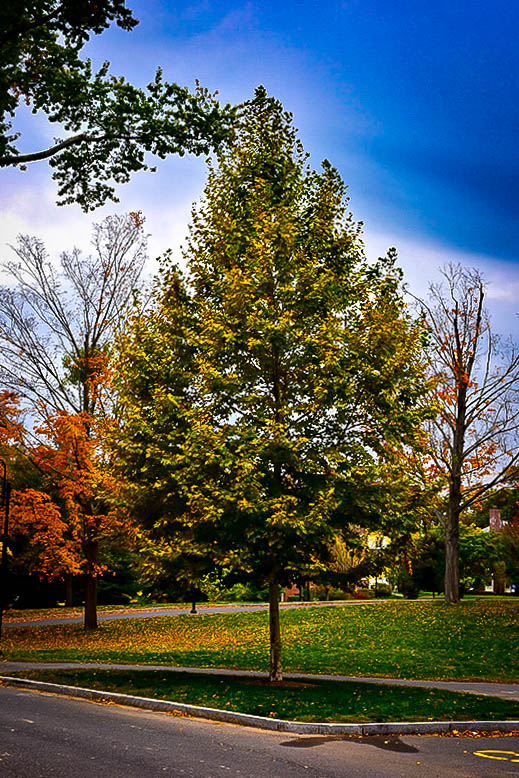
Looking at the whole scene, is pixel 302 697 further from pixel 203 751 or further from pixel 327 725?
pixel 203 751

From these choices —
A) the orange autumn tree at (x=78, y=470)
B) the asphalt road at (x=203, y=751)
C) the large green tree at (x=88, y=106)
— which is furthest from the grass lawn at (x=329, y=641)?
the large green tree at (x=88, y=106)

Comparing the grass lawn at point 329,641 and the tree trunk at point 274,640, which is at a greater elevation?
the tree trunk at point 274,640

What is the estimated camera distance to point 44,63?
441 inches

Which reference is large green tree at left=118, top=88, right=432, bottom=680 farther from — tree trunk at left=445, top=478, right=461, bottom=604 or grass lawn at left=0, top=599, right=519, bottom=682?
tree trunk at left=445, top=478, right=461, bottom=604

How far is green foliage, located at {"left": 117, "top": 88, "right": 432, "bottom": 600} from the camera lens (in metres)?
12.7

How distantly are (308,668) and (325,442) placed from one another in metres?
7.92

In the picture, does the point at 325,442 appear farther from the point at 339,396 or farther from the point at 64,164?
the point at 64,164

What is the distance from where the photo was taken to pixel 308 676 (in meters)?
16.8

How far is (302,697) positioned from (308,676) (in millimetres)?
4387

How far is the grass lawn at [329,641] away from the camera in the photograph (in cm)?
1936

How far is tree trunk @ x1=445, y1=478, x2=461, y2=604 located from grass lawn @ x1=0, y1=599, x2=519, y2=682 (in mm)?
646

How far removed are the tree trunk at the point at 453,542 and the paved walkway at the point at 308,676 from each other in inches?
482

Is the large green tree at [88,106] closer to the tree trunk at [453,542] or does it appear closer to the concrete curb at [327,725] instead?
the concrete curb at [327,725]

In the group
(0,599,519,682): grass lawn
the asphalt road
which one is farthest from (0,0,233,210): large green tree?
(0,599,519,682): grass lawn
